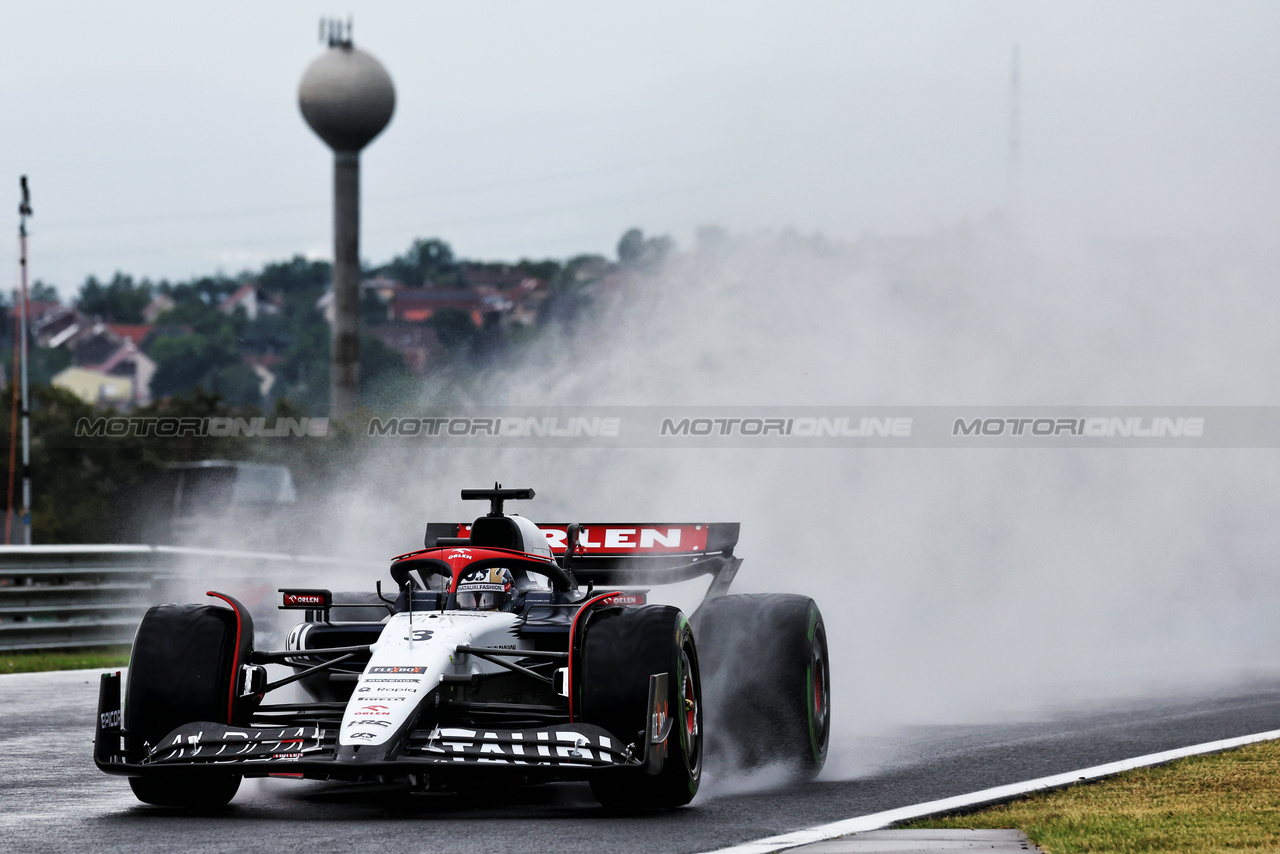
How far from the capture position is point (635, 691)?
7.50 m

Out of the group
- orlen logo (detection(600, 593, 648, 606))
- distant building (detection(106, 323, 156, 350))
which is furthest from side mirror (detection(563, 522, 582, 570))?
distant building (detection(106, 323, 156, 350))

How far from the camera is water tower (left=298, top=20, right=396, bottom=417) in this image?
73.5m

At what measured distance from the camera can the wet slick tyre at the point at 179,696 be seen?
25.8ft

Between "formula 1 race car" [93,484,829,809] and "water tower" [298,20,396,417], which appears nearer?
"formula 1 race car" [93,484,829,809]

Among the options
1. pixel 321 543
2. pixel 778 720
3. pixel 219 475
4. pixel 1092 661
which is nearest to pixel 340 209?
pixel 219 475

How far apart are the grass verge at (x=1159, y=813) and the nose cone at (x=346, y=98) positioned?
222 feet

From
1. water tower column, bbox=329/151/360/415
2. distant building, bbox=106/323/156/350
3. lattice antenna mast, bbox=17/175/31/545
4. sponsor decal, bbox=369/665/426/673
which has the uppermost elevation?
distant building, bbox=106/323/156/350

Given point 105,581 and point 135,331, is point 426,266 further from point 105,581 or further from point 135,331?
point 105,581

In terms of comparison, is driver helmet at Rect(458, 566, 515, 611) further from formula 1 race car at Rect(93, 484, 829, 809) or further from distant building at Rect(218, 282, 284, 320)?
distant building at Rect(218, 282, 284, 320)

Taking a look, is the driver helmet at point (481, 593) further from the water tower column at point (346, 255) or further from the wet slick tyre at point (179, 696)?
the water tower column at point (346, 255)

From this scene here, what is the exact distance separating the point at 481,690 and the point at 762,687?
1.52 meters

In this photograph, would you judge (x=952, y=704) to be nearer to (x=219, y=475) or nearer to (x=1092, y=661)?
(x=1092, y=661)

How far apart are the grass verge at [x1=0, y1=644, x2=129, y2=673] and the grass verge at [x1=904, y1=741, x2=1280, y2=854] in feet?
33.7

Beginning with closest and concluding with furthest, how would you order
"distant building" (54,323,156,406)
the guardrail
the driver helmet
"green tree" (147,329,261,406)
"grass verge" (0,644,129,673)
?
the driver helmet → "grass verge" (0,644,129,673) → the guardrail → "green tree" (147,329,261,406) → "distant building" (54,323,156,406)
